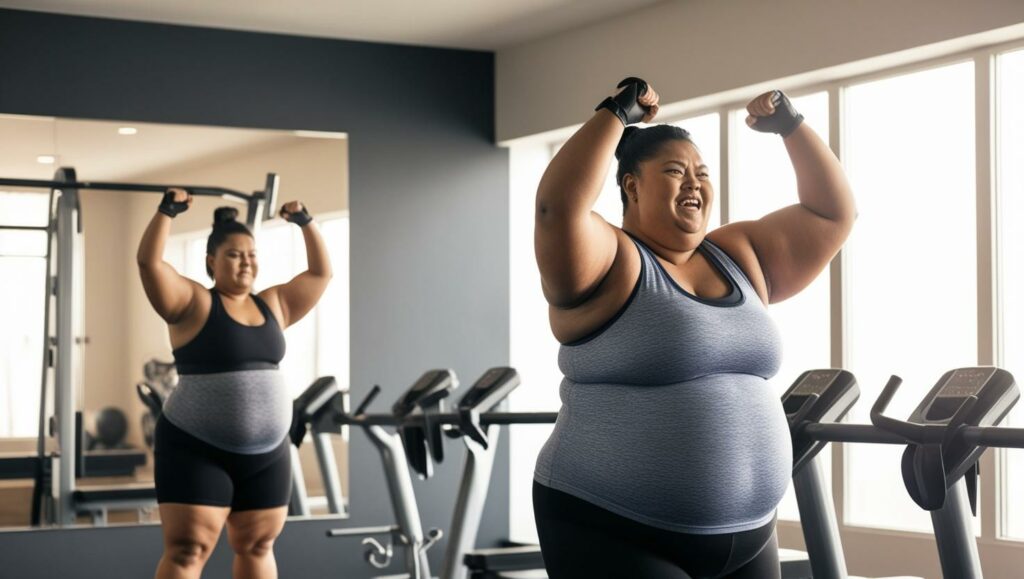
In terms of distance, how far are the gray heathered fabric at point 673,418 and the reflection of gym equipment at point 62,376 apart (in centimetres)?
393

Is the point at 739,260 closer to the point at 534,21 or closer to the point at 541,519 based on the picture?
the point at 541,519

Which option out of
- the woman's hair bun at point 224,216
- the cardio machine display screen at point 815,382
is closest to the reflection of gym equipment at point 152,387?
the woman's hair bun at point 224,216

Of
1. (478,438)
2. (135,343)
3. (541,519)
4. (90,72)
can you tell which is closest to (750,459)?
(541,519)

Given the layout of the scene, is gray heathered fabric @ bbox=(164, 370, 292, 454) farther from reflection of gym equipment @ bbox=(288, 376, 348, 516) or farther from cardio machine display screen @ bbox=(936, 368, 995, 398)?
cardio machine display screen @ bbox=(936, 368, 995, 398)

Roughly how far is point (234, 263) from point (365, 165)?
7.50 ft

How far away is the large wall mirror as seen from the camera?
5191mm

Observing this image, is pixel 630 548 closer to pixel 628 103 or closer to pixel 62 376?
pixel 628 103

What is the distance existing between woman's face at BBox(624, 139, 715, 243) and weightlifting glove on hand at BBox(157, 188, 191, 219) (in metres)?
2.45

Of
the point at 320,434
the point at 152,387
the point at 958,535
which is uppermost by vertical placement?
the point at 152,387

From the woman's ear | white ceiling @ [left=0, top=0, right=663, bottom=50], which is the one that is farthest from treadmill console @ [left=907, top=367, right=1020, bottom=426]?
white ceiling @ [left=0, top=0, right=663, bottom=50]

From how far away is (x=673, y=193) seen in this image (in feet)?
5.67

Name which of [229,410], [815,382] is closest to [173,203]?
[229,410]

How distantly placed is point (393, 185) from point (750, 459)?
15.0 feet

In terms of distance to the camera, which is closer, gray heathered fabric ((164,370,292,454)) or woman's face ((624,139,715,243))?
woman's face ((624,139,715,243))
